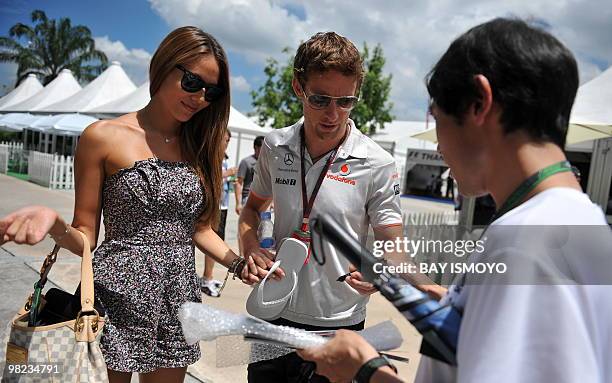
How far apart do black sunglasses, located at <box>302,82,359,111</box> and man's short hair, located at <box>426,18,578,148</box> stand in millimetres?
1108

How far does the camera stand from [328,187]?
2102 millimetres

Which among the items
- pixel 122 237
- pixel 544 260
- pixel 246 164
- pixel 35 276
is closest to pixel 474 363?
pixel 544 260

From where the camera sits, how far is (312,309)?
2.09 metres

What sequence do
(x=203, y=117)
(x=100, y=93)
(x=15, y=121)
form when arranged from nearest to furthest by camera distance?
(x=203, y=117) → (x=100, y=93) → (x=15, y=121)

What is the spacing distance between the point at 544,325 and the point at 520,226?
0.54 feet

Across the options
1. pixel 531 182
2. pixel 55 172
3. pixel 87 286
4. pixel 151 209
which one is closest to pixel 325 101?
pixel 151 209

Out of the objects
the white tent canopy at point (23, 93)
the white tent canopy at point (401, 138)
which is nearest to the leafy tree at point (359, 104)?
the white tent canopy at point (401, 138)

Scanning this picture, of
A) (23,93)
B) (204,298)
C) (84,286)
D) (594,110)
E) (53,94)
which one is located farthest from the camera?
(23,93)

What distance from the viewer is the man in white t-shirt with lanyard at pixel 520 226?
0.81 meters

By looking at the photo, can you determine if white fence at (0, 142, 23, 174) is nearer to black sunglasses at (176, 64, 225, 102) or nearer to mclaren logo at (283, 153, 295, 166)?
black sunglasses at (176, 64, 225, 102)

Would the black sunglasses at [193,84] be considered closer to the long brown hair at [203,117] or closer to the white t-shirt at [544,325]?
the long brown hair at [203,117]

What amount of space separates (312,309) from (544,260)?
137cm

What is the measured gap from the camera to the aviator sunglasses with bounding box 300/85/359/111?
6.79 ft

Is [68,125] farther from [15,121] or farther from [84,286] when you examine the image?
[84,286]
